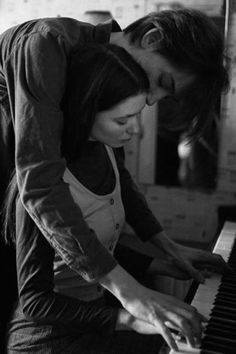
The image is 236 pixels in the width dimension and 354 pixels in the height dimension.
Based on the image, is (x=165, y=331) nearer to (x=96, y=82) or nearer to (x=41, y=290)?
(x=41, y=290)

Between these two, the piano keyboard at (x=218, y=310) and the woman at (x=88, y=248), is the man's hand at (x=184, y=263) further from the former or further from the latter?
the woman at (x=88, y=248)

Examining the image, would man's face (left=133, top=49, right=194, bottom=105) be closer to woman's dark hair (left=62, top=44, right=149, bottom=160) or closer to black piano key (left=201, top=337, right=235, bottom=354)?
woman's dark hair (left=62, top=44, right=149, bottom=160)

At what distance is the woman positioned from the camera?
98 cm

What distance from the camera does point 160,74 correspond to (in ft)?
3.76

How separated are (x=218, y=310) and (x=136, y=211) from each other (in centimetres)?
38

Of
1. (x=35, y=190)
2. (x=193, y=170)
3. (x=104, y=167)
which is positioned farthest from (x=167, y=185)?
(x=35, y=190)

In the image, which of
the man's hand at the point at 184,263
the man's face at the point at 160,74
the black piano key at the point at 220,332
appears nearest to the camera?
the black piano key at the point at 220,332

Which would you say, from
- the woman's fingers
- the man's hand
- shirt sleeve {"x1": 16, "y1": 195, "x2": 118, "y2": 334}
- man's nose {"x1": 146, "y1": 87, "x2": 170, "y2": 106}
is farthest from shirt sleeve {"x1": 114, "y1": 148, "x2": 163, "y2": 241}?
the woman's fingers

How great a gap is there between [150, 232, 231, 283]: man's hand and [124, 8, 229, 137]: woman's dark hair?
1.31ft

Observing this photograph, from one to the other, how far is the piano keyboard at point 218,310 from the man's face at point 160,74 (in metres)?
0.46

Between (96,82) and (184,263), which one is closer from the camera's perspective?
(96,82)

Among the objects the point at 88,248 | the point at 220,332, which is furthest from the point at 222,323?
the point at 88,248

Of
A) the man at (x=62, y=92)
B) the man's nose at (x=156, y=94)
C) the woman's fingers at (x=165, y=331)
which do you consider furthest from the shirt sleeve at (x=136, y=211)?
the woman's fingers at (x=165, y=331)

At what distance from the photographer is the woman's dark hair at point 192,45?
1.12 meters
